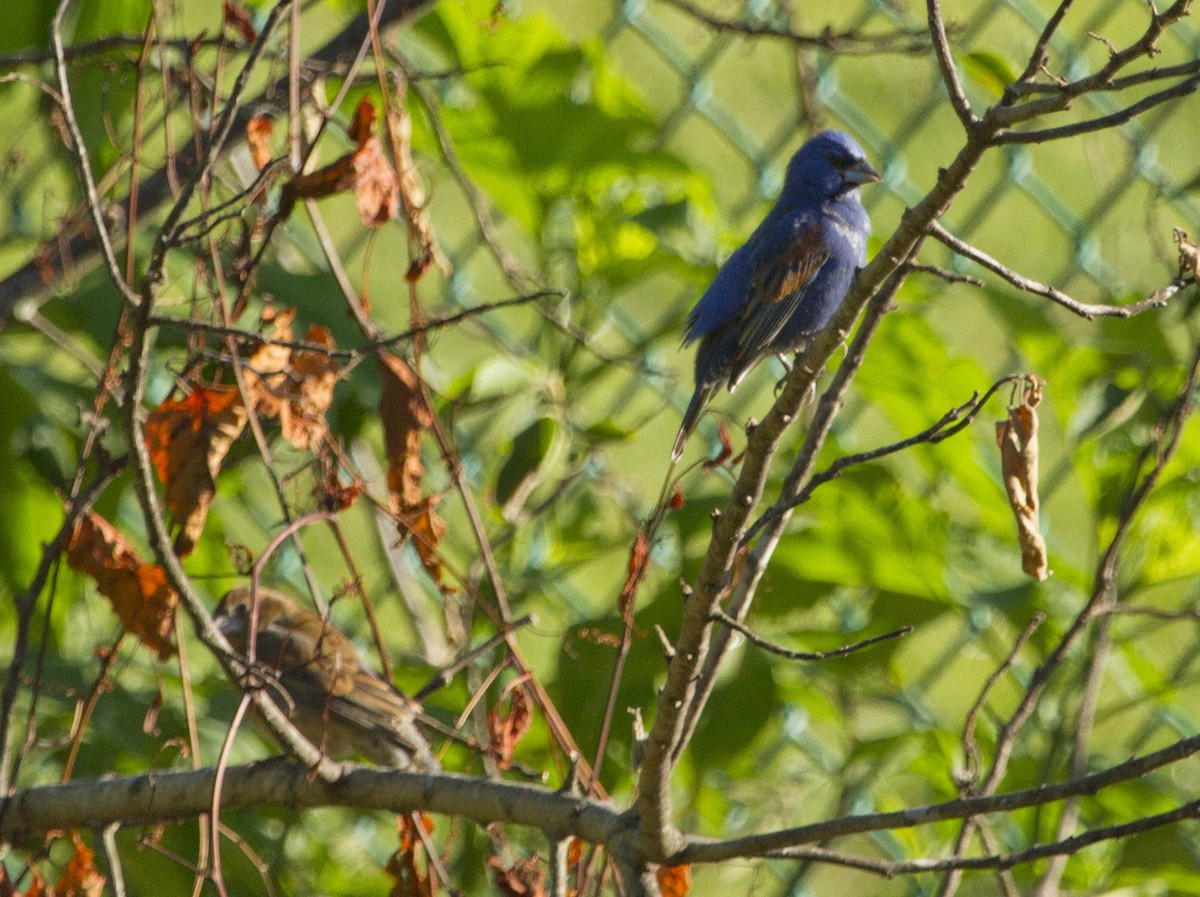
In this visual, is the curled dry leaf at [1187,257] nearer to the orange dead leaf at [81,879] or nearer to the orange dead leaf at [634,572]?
the orange dead leaf at [634,572]

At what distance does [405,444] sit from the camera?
8.07 ft

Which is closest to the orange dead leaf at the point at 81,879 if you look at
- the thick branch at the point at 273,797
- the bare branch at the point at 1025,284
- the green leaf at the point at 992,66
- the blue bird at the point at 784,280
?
the thick branch at the point at 273,797

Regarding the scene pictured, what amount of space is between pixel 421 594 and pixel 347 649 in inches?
24.8

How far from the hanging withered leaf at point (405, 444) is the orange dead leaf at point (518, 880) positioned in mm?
465

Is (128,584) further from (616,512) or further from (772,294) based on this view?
(616,512)

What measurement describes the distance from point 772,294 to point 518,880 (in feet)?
5.07

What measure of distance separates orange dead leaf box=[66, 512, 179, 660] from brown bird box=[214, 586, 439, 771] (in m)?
1.28

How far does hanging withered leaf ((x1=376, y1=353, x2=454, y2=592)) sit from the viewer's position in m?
2.45

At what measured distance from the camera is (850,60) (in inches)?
265

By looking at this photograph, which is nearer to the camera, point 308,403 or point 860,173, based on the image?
point 308,403

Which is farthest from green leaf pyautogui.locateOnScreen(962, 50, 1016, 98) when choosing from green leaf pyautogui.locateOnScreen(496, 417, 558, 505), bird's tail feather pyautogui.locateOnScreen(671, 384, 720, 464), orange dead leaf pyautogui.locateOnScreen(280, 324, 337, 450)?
orange dead leaf pyautogui.locateOnScreen(280, 324, 337, 450)

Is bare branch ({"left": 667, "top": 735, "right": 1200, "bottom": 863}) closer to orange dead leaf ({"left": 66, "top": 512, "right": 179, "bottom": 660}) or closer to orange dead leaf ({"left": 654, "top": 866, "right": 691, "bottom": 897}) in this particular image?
orange dead leaf ({"left": 654, "top": 866, "right": 691, "bottom": 897})

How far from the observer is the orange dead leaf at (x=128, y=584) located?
2.22m

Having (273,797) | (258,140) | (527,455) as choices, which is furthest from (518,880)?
(258,140)
